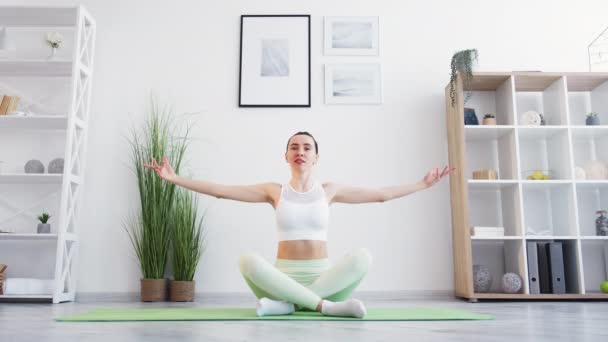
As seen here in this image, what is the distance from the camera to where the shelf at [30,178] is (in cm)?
382

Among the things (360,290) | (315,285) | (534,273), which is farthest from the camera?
(360,290)

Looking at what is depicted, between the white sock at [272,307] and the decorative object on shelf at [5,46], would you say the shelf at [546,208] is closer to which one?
the white sock at [272,307]

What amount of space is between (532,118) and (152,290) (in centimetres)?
288

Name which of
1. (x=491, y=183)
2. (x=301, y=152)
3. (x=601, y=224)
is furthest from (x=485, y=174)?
(x=301, y=152)

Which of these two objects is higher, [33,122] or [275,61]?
[275,61]

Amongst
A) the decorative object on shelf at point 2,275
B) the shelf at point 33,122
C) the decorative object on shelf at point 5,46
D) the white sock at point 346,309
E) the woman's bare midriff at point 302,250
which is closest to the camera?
the white sock at point 346,309

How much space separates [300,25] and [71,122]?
1.85 m

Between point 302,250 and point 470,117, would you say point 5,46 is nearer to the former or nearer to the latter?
point 302,250

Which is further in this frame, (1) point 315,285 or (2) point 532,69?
(2) point 532,69

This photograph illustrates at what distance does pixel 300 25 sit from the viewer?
14.5 feet

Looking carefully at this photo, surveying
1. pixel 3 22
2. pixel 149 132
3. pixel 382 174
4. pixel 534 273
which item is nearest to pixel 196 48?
pixel 149 132

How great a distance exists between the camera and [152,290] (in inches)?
147

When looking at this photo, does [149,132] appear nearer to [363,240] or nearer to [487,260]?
[363,240]

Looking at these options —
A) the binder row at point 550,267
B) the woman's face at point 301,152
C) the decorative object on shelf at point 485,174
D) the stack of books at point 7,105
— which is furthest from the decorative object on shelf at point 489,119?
the stack of books at point 7,105
